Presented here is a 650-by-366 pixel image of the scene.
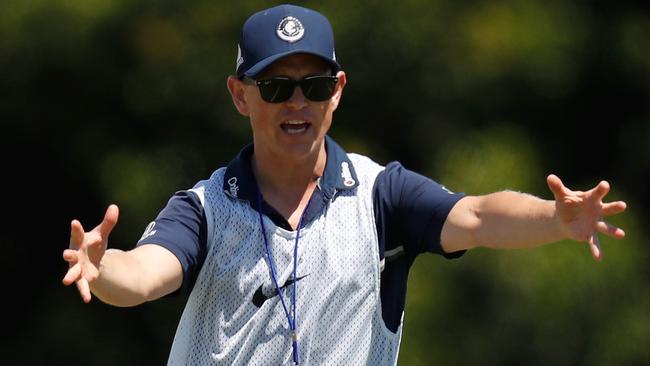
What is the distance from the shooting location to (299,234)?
3820mm

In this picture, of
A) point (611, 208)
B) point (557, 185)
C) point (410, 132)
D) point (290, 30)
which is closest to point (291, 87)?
point (290, 30)

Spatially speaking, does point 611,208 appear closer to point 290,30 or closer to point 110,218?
point 290,30

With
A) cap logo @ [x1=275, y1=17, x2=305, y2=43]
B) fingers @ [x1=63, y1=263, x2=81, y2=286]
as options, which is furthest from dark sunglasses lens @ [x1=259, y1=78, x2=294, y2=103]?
fingers @ [x1=63, y1=263, x2=81, y2=286]

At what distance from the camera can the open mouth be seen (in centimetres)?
385

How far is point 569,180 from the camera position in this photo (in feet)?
26.1

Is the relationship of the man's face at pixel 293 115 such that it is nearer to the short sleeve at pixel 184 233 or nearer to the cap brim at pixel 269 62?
the cap brim at pixel 269 62

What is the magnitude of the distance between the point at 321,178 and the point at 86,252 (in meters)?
0.77

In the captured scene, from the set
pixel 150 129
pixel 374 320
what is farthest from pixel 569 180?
pixel 374 320

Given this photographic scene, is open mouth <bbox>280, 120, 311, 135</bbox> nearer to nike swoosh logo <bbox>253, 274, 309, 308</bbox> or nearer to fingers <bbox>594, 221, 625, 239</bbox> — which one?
nike swoosh logo <bbox>253, 274, 309, 308</bbox>

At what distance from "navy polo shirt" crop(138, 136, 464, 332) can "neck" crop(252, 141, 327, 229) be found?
29 mm

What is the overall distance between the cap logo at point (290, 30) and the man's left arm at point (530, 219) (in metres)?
0.56

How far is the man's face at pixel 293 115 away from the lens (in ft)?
12.5

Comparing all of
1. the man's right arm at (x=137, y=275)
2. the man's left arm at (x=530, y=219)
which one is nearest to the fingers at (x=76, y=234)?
the man's right arm at (x=137, y=275)

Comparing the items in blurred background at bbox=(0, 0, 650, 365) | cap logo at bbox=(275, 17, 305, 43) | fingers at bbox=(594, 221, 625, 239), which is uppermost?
cap logo at bbox=(275, 17, 305, 43)
